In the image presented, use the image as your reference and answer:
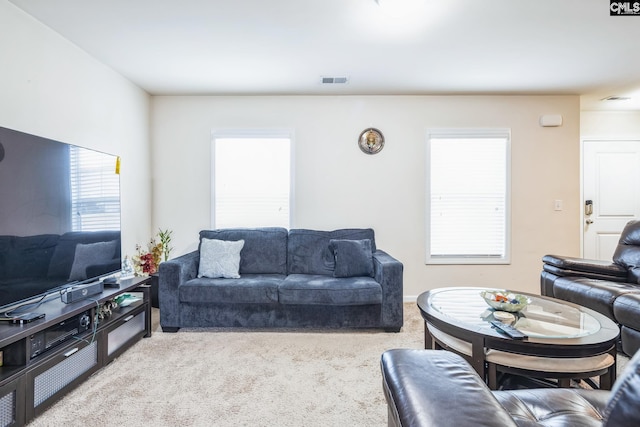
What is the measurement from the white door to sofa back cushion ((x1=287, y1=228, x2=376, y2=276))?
3.23m

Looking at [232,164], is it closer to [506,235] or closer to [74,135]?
[74,135]

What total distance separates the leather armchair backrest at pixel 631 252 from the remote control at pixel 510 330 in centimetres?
191

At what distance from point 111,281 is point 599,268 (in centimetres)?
Result: 414

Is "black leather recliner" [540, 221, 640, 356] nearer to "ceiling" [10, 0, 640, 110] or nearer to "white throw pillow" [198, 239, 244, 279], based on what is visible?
"ceiling" [10, 0, 640, 110]

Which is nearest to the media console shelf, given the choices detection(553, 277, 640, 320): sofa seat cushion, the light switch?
detection(553, 277, 640, 320): sofa seat cushion

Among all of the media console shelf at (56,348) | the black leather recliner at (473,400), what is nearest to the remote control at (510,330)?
the black leather recliner at (473,400)

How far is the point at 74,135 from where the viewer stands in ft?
8.77

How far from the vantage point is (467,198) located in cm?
393

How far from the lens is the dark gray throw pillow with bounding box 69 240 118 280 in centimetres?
222

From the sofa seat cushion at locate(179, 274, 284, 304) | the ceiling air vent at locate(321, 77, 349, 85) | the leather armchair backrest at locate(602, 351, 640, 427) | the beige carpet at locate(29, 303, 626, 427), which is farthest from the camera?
the ceiling air vent at locate(321, 77, 349, 85)

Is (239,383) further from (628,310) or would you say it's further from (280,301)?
(628,310)

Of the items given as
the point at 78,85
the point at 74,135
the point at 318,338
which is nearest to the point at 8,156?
the point at 74,135

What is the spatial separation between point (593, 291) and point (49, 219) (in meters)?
3.89

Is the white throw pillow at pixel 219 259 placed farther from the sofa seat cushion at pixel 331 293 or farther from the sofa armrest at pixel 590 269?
the sofa armrest at pixel 590 269
